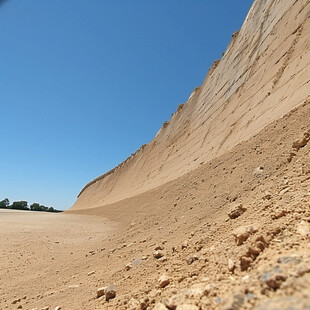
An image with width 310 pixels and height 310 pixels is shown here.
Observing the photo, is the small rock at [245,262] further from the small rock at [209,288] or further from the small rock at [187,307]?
the small rock at [187,307]

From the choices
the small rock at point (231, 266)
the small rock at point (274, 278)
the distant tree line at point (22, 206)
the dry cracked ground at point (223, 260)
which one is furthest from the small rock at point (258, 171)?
the distant tree line at point (22, 206)

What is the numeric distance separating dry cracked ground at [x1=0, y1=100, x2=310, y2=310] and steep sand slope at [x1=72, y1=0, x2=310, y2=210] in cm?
250

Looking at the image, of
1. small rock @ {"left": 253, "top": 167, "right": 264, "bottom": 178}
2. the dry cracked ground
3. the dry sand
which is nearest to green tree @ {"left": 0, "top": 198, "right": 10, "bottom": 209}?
the dry sand

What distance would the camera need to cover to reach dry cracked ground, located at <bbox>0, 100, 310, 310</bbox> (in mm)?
1478

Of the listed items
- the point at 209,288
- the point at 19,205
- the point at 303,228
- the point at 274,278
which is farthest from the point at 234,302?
the point at 19,205

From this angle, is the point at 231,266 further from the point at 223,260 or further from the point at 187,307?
the point at 187,307

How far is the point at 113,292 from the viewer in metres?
2.53

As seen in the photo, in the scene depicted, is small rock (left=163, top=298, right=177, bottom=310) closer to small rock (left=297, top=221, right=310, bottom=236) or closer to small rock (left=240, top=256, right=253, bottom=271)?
small rock (left=240, top=256, right=253, bottom=271)

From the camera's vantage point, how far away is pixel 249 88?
10.8 metres

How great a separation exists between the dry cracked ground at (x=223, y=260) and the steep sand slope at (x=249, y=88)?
98.3 inches

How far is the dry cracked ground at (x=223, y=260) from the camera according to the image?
1.48 m

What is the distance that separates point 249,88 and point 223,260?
1003 cm

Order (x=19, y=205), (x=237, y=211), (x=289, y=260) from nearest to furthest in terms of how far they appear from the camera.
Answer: (x=289, y=260), (x=237, y=211), (x=19, y=205)

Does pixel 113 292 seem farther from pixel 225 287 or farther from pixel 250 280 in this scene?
pixel 250 280
